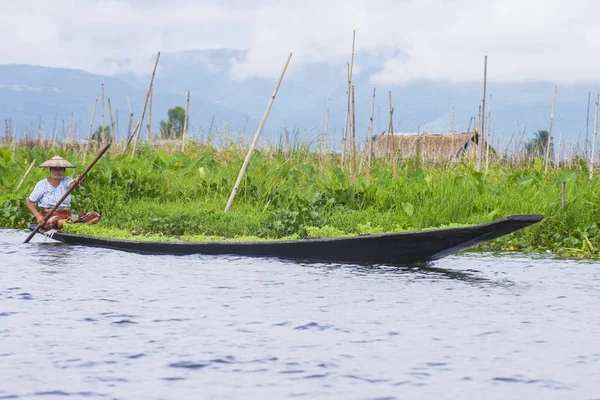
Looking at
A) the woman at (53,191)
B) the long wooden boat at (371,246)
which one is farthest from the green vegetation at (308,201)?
the woman at (53,191)

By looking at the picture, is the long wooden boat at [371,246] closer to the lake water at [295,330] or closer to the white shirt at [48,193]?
the lake water at [295,330]

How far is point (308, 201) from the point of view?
11.3 m

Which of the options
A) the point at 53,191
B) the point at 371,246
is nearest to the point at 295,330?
the point at 371,246

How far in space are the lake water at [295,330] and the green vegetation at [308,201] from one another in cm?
108

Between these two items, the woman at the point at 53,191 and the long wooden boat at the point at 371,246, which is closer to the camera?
the long wooden boat at the point at 371,246

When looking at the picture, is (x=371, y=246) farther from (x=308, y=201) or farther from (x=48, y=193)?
(x=48, y=193)

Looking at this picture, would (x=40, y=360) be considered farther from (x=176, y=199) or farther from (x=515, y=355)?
(x=176, y=199)

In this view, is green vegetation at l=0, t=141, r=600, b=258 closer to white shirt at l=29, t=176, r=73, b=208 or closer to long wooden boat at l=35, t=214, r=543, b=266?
long wooden boat at l=35, t=214, r=543, b=266

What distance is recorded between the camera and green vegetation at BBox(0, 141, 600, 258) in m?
10.2

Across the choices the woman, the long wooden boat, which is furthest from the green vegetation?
the woman

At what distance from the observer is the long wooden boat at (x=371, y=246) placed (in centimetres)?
777

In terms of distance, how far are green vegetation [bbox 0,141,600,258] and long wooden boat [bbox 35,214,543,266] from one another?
287 mm

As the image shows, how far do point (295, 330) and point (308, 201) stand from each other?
17.8 feet

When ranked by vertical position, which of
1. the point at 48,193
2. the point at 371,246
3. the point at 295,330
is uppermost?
the point at 48,193
